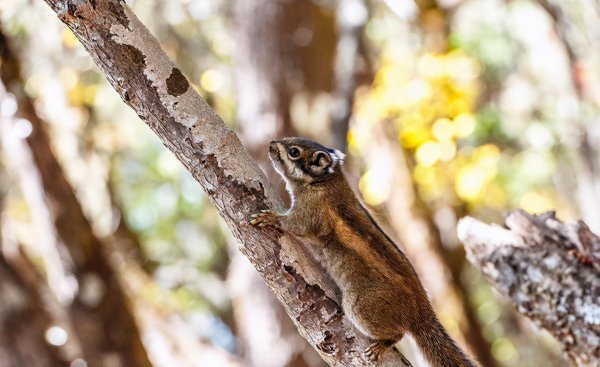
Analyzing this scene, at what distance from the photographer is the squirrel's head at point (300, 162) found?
4.19 metres

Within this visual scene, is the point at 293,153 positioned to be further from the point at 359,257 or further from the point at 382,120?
the point at 382,120

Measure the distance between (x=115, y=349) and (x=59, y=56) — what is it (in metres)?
4.04

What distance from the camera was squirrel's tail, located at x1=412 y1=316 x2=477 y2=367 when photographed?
378 cm

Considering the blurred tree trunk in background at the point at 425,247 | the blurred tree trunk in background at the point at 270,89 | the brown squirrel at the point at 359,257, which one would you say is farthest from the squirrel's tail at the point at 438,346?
the blurred tree trunk in background at the point at 425,247

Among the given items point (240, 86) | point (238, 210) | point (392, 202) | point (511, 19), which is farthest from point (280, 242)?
point (511, 19)

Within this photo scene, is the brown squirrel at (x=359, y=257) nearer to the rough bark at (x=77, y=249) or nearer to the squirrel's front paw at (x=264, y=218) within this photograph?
the squirrel's front paw at (x=264, y=218)

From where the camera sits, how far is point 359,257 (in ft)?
12.7

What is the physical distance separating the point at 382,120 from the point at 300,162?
4739 millimetres

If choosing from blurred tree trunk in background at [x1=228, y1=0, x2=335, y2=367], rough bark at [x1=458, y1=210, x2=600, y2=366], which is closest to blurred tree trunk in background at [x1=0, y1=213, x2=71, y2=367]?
blurred tree trunk in background at [x1=228, y1=0, x2=335, y2=367]

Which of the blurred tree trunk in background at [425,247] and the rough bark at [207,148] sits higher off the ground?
the rough bark at [207,148]

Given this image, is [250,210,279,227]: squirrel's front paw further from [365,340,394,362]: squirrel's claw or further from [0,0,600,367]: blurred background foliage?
[0,0,600,367]: blurred background foliage

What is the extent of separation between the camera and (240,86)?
25.0ft

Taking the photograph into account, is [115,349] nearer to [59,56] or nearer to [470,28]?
[59,56]

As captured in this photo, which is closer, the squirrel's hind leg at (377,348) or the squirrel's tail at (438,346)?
the squirrel's hind leg at (377,348)
